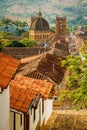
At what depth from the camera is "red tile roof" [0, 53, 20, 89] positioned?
42.1 feet

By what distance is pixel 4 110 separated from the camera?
1330cm

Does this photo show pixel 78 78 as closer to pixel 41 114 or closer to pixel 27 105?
pixel 41 114

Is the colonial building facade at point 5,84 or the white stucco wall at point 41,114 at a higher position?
the colonial building facade at point 5,84

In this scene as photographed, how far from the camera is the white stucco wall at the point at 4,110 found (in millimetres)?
12885

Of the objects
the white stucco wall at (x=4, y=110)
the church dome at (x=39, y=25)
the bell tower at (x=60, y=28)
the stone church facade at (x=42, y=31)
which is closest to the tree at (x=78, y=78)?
the white stucco wall at (x=4, y=110)

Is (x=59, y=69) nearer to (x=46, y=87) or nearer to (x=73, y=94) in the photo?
A: (x=46, y=87)

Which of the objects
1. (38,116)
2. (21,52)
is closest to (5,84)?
(38,116)

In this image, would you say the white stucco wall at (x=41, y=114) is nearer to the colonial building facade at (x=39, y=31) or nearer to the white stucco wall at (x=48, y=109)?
the white stucco wall at (x=48, y=109)

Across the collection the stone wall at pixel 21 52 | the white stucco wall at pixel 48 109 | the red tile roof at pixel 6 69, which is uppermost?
the red tile roof at pixel 6 69

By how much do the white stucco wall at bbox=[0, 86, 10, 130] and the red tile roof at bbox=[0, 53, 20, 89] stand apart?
372mm

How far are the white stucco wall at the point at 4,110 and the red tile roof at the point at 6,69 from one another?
372mm

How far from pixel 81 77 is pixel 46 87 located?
3.46 metres

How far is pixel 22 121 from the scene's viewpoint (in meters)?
16.1

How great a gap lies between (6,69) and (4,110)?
1311mm
